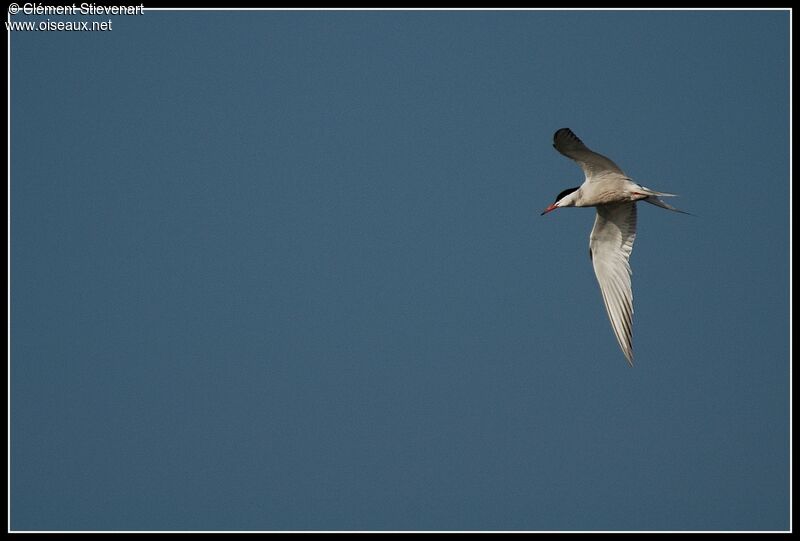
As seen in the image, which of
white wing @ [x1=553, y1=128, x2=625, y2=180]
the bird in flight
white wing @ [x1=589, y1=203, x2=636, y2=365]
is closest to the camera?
white wing @ [x1=553, y1=128, x2=625, y2=180]

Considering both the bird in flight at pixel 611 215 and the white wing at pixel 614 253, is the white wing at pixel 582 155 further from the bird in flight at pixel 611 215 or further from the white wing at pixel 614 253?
the white wing at pixel 614 253

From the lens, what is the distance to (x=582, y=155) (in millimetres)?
11617

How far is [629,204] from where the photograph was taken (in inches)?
503

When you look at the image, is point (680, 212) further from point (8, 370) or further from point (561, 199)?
point (8, 370)

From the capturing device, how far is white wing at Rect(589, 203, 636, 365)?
12.7 m

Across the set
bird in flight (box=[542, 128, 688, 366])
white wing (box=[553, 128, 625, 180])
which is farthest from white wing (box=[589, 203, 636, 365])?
white wing (box=[553, 128, 625, 180])

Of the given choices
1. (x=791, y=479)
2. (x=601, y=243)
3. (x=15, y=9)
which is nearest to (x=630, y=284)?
(x=601, y=243)

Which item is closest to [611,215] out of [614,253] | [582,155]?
[614,253]

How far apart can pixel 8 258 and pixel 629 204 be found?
8156 millimetres

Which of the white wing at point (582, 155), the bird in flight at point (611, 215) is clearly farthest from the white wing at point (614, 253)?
the white wing at point (582, 155)

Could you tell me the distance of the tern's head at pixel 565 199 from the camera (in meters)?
12.5

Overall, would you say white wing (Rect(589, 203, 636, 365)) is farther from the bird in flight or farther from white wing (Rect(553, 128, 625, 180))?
white wing (Rect(553, 128, 625, 180))

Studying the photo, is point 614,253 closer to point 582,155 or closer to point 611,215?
point 611,215

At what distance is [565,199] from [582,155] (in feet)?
3.70
